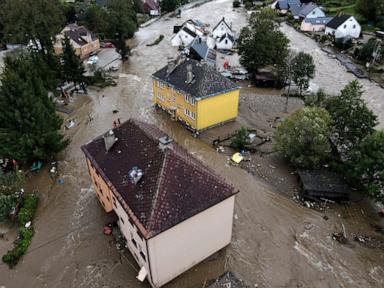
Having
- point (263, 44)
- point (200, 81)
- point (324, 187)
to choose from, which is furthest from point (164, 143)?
point (263, 44)

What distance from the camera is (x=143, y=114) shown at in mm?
40531

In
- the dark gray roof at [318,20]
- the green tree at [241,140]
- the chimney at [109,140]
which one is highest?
the chimney at [109,140]

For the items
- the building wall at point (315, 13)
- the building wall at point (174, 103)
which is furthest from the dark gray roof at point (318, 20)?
the building wall at point (174, 103)

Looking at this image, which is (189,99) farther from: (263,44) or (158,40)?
(158,40)

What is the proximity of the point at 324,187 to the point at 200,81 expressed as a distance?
1698cm

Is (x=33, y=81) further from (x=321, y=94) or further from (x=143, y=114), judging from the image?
(x=321, y=94)

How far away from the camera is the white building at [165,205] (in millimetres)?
16812

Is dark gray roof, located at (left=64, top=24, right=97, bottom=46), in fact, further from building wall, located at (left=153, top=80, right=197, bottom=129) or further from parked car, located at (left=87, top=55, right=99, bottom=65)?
building wall, located at (left=153, top=80, right=197, bottom=129)

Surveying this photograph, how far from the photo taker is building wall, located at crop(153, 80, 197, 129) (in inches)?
1382

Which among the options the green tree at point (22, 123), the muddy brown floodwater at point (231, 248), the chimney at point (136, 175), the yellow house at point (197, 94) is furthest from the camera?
the yellow house at point (197, 94)

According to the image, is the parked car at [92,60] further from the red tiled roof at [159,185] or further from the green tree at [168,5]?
the green tree at [168,5]

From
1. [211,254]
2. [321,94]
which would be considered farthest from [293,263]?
[321,94]

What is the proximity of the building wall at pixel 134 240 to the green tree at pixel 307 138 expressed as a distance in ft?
53.6

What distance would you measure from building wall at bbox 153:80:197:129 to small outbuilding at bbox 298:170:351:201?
46.4 feet
